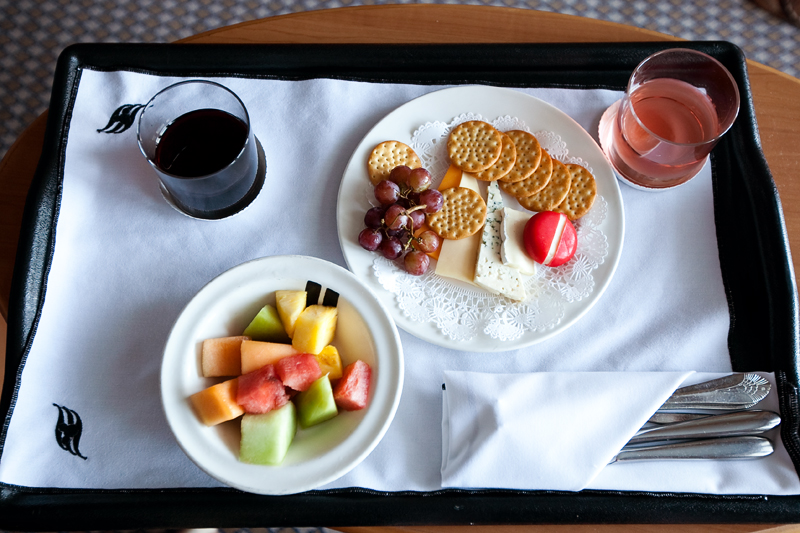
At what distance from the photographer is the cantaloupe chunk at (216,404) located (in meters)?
0.70

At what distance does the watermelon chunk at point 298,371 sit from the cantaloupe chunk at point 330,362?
2cm

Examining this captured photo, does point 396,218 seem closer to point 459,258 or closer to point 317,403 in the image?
point 459,258

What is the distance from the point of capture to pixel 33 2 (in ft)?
5.64

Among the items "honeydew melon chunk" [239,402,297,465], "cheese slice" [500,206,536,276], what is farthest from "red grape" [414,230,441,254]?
"honeydew melon chunk" [239,402,297,465]

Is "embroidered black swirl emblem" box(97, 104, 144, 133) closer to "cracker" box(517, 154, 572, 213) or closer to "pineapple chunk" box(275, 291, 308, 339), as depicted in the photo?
"pineapple chunk" box(275, 291, 308, 339)

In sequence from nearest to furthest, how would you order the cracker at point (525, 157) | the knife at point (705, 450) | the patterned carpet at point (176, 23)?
the knife at point (705, 450), the cracker at point (525, 157), the patterned carpet at point (176, 23)

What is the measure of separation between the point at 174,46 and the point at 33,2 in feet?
3.68

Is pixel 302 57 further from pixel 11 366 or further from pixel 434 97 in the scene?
pixel 11 366

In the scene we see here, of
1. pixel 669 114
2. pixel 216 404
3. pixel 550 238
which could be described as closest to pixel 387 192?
pixel 550 238

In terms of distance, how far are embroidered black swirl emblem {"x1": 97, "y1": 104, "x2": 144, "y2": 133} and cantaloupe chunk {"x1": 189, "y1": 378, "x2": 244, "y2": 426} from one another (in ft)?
1.59

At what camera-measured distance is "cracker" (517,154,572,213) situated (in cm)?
90

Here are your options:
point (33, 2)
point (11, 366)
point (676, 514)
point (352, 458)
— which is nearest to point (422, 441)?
point (352, 458)

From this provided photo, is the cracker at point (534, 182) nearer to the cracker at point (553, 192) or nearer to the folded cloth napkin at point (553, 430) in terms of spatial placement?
the cracker at point (553, 192)

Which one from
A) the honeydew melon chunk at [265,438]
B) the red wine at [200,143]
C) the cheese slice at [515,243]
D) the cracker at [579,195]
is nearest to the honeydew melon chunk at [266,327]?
the honeydew melon chunk at [265,438]
